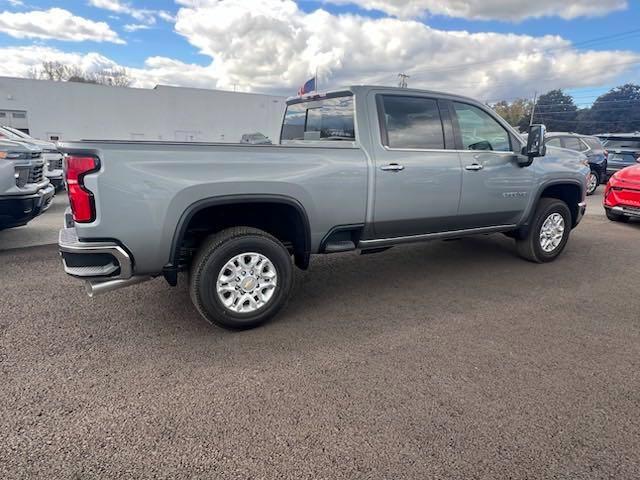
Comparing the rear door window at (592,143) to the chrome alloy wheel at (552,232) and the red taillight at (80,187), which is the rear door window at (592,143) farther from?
the red taillight at (80,187)

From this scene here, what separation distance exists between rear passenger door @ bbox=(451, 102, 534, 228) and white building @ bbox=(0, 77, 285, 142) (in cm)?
2533

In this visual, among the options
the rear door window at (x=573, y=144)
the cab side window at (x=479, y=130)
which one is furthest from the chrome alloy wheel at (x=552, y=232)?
the rear door window at (x=573, y=144)

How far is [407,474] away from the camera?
2020mm

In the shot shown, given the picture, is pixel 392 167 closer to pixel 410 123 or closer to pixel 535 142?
pixel 410 123

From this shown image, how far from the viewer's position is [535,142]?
4.59 m

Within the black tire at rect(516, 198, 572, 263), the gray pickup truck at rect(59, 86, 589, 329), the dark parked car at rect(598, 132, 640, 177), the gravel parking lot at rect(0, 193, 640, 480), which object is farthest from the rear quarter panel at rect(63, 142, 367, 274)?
the dark parked car at rect(598, 132, 640, 177)

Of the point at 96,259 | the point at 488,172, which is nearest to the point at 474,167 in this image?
the point at 488,172

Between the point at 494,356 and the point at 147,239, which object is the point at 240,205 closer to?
the point at 147,239

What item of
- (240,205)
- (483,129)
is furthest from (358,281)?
(483,129)

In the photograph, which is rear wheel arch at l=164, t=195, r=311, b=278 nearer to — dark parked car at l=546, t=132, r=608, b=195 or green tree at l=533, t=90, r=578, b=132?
dark parked car at l=546, t=132, r=608, b=195

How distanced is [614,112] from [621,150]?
62.4 metres

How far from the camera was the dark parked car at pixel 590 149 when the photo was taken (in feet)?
38.2

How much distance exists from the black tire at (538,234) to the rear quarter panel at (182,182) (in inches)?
112

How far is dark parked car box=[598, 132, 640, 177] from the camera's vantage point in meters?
13.4
